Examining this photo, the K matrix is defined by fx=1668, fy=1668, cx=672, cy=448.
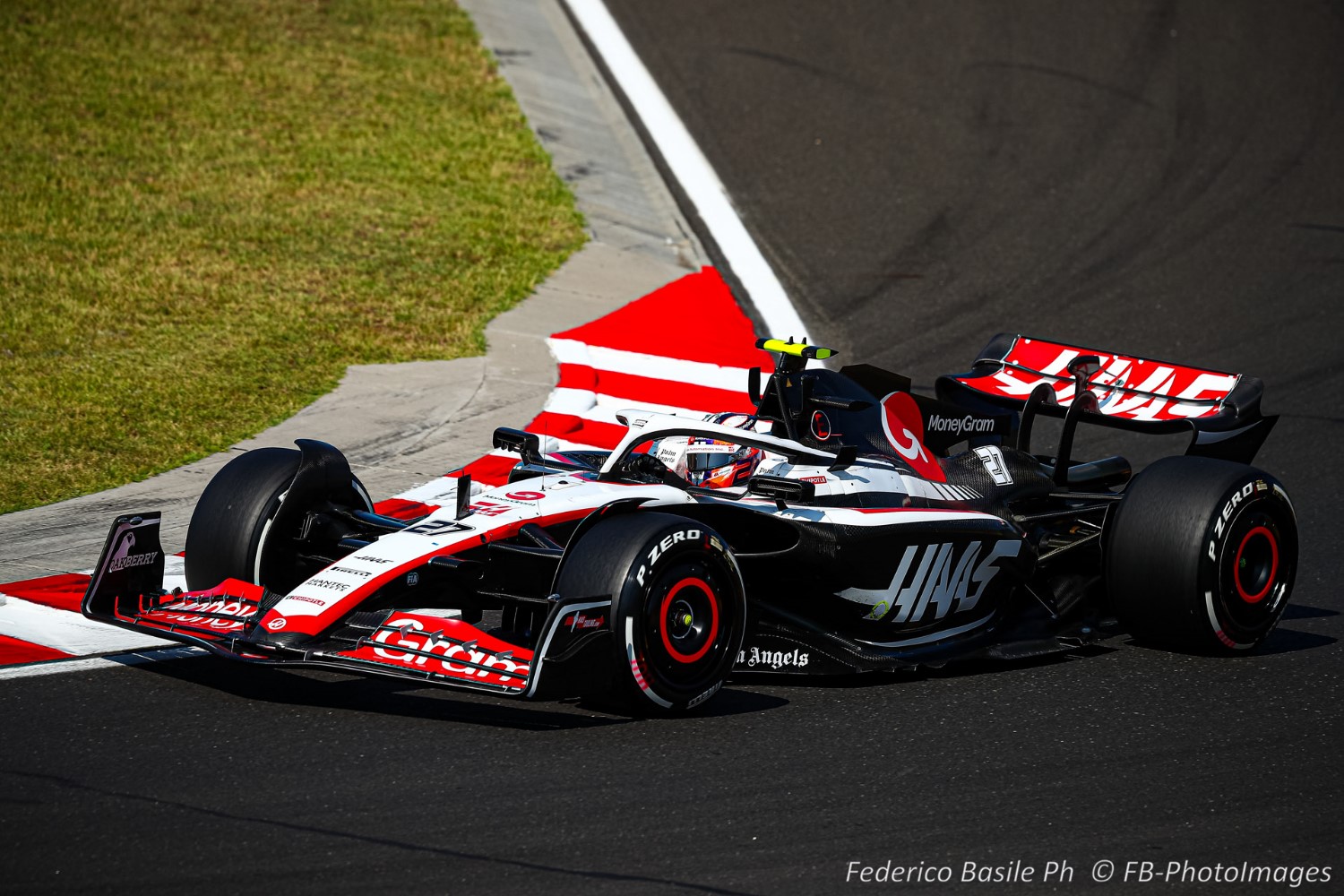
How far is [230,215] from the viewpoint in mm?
13750

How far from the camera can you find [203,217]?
538 inches

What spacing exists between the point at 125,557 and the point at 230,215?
843cm

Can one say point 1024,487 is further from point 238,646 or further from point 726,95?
point 726,95

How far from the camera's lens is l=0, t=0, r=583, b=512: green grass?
10070 mm

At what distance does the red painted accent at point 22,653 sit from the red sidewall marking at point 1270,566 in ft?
14.9

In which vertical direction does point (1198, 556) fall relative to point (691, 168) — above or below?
below

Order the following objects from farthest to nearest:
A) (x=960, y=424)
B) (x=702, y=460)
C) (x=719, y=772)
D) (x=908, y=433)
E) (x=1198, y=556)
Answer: (x=960, y=424)
(x=908, y=433)
(x=702, y=460)
(x=1198, y=556)
(x=719, y=772)

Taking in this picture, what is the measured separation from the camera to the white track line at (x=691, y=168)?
1235 centimetres

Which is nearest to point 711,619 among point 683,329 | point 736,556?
point 736,556

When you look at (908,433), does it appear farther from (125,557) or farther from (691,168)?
(691,168)

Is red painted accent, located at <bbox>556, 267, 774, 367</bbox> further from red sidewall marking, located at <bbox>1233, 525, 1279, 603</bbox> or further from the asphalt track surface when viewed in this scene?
red sidewall marking, located at <bbox>1233, 525, 1279, 603</bbox>

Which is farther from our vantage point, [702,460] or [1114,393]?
[1114,393]

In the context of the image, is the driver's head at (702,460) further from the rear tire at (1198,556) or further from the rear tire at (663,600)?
the rear tire at (1198,556)

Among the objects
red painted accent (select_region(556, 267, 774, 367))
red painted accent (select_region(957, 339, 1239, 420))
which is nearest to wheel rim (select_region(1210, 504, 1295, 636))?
red painted accent (select_region(957, 339, 1239, 420))
